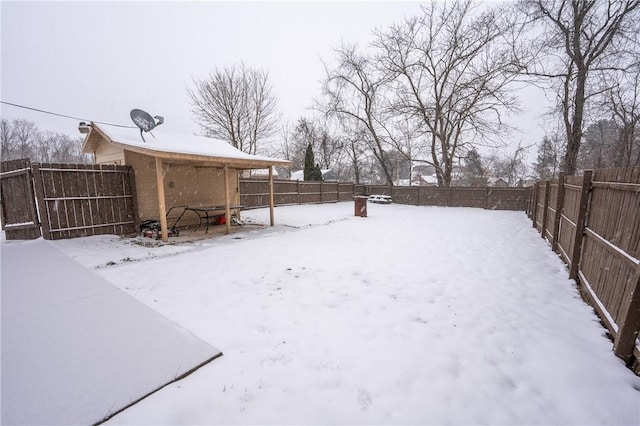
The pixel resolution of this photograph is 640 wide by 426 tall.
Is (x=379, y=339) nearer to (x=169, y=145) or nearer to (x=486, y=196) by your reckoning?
(x=169, y=145)

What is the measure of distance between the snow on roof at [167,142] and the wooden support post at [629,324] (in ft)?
22.8

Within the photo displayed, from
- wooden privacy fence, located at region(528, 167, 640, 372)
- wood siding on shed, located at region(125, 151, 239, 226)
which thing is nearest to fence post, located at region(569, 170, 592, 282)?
wooden privacy fence, located at region(528, 167, 640, 372)

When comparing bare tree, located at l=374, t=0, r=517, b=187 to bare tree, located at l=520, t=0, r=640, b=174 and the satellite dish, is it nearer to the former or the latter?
bare tree, located at l=520, t=0, r=640, b=174

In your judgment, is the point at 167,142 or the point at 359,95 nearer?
the point at 167,142

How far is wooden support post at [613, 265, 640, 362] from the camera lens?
1990 millimetres

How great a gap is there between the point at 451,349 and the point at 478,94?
58.4ft

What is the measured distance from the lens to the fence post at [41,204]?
5488 millimetres

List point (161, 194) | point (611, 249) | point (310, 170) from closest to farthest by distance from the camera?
point (611, 249) < point (161, 194) < point (310, 170)

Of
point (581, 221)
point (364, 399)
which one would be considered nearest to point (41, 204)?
point (364, 399)

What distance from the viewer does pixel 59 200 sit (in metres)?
5.79

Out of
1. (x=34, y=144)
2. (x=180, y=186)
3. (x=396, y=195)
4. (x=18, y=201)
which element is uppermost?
(x=34, y=144)

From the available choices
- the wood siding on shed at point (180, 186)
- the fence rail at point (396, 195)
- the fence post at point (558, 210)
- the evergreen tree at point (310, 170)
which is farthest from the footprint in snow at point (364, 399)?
the evergreen tree at point (310, 170)

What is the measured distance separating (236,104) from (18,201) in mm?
16381

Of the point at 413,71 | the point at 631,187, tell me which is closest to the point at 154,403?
the point at 631,187
